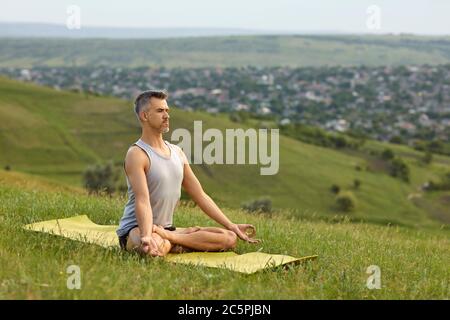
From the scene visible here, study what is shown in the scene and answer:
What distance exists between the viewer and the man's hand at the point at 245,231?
9.92 metres

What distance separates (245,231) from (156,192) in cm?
146

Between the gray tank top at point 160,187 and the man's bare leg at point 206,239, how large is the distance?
37cm

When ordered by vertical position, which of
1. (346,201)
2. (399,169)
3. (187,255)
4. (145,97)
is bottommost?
(346,201)

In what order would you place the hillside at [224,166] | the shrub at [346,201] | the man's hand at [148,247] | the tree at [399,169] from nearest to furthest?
the man's hand at [148,247], the shrub at [346,201], the hillside at [224,166], the tree at [399,169]

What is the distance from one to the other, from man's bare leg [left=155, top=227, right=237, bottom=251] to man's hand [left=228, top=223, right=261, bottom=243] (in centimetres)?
21

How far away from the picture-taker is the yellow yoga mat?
853 centimetres

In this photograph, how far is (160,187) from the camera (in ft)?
31.2

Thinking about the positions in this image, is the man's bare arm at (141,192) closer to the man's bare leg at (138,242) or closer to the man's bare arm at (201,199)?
the man's bare leg at (138,242)

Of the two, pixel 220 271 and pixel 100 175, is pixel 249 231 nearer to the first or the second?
pixel 220 271

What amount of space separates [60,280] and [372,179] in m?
126

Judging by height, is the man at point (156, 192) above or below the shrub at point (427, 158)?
above

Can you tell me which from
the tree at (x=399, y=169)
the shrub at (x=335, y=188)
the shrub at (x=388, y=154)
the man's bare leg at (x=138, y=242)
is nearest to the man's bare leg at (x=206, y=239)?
the man's bare leg at (x=138, y=242)

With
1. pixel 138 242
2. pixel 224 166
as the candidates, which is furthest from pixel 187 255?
pixel 224 166

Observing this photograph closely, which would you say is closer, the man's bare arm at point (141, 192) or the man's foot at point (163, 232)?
the man's bare arm at point (141, 192)
